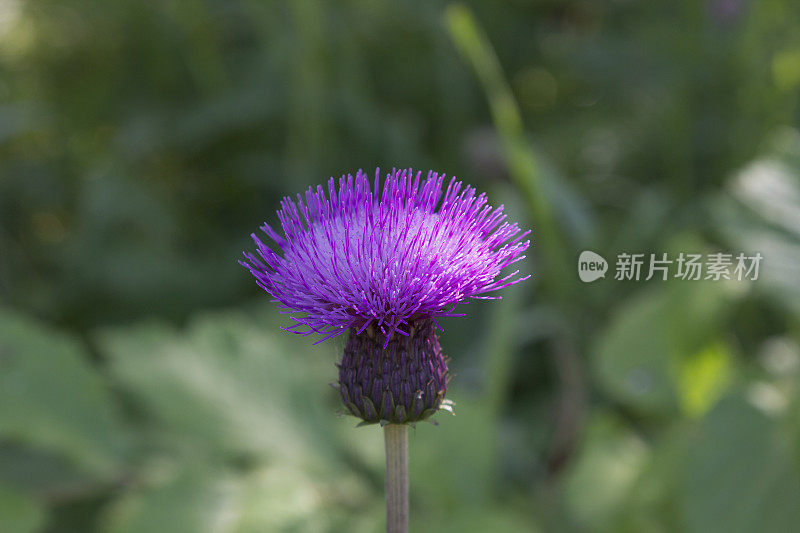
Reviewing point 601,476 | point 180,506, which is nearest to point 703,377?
point 601,476

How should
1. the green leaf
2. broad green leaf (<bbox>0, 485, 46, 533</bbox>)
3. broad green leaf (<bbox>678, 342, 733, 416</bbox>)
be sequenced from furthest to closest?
1. broad green leaf (<bbox>678, 342, 733, 416</bbox>)
2. the green leaf
3. broad green leaf (<bbox>0, 485, 46, 533</bbox>)

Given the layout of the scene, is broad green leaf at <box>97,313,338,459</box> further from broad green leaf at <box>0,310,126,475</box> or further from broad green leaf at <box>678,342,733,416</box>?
broad green leaf at <box>678,342,733,416</box>

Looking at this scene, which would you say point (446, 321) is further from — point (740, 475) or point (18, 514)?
point (18, 514)

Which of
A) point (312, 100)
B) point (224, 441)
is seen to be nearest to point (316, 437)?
point (224, 441)

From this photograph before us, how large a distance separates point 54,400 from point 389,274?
1303mm

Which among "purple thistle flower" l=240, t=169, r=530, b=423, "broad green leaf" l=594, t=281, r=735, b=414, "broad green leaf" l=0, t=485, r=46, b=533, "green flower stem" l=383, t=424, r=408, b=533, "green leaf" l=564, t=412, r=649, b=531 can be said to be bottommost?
"green flower stem" l=383, t=424, r=408, b=533

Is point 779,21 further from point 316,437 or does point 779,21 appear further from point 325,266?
point 325,266

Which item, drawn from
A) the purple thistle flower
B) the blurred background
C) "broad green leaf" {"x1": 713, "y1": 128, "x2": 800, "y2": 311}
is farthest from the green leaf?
the purple thistle flower

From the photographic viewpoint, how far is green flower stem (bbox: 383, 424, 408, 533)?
55 cm

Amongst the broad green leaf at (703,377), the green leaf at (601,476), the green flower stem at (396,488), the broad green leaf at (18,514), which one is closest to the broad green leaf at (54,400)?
the broad green leaf at (18,514)

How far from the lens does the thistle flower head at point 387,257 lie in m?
0.64

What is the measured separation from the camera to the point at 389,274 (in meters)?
0.65

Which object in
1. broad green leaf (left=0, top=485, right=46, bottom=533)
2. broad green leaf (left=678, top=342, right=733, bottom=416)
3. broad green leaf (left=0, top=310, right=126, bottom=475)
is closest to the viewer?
broad green leaf (left=0, top=485, right=46, bottom=533)

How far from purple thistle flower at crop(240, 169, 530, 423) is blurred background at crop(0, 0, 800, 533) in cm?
6
